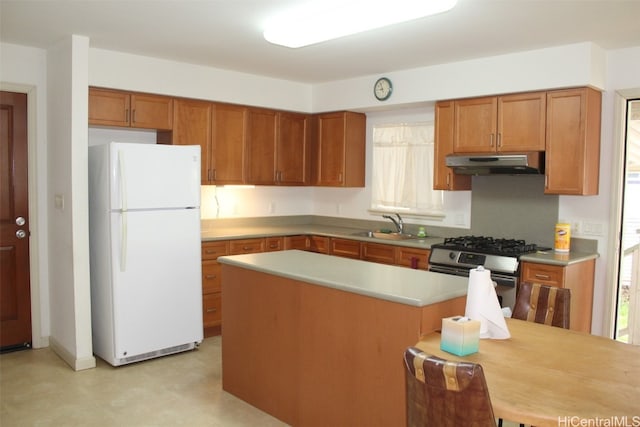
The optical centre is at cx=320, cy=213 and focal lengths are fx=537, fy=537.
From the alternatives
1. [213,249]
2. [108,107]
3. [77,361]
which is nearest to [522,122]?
A: [213,249]

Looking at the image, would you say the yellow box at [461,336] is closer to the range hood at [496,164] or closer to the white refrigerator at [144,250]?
the range hood at [496,164]

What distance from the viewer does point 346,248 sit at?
526 cm

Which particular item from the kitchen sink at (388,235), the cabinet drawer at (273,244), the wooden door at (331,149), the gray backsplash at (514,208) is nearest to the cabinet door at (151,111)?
the cabinet drawer at (273,244)

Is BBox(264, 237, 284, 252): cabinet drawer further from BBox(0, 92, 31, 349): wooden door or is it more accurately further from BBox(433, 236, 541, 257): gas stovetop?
BBox(0, 92, 31, 349): wooden door

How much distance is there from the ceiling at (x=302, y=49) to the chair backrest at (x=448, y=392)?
200 cm

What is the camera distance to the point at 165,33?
3.84 meters

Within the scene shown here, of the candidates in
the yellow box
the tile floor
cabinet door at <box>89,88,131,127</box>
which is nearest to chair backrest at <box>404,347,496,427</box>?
the yellow box

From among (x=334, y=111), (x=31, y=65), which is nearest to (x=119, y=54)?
(x=31, y=65)

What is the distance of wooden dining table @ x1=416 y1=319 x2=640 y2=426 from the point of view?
1554 mm

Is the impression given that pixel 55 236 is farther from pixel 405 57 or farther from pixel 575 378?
pixel 575 378

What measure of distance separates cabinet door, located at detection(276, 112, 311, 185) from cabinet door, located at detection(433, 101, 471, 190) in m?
1.64

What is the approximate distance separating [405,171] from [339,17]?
258cm

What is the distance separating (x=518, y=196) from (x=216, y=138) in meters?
2.80

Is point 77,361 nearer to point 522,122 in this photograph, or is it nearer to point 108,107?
point 108,107
